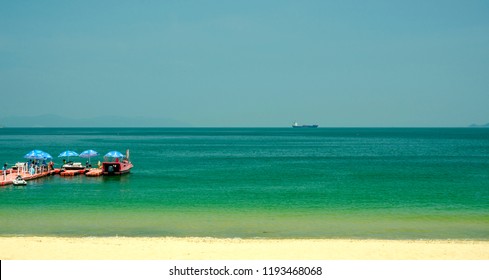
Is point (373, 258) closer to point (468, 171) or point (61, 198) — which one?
point (61, 198)

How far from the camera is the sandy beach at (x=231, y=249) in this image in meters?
14.6

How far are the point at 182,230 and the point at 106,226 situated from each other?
3.30 metres

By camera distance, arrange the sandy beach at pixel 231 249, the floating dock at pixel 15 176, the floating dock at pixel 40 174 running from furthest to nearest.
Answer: the floating dock at pixel 40 174
the floating dock at pixel 15 176
the sandy beach at pixel 231 249

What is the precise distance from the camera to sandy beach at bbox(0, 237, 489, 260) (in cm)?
1460

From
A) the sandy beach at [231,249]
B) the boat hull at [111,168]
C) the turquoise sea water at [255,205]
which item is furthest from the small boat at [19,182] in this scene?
the sandy beach at [231,249]

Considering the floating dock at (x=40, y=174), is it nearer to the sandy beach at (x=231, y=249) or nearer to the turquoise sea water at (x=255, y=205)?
the turquoise sea water at (x=255, y=205)

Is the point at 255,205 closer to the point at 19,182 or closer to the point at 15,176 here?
the point at 19,182

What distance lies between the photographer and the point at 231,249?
→ 15.6 m

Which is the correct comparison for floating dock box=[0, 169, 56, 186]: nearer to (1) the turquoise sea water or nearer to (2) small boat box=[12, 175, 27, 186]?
(2) small boat box=[12, 175, 27, 186]

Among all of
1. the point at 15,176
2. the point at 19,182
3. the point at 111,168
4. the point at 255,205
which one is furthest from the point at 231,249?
the point at 111,168

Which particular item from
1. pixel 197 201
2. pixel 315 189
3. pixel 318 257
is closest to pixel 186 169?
pixel 315 189

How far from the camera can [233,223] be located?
2167 cm

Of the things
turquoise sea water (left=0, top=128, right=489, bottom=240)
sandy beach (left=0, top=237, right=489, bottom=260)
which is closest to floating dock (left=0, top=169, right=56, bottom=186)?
turquoise sea water (left=0, top=128, right=489, bottom=240)

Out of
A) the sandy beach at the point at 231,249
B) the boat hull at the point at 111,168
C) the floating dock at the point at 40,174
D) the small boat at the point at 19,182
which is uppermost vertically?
the boat hull at the point at 111,168
